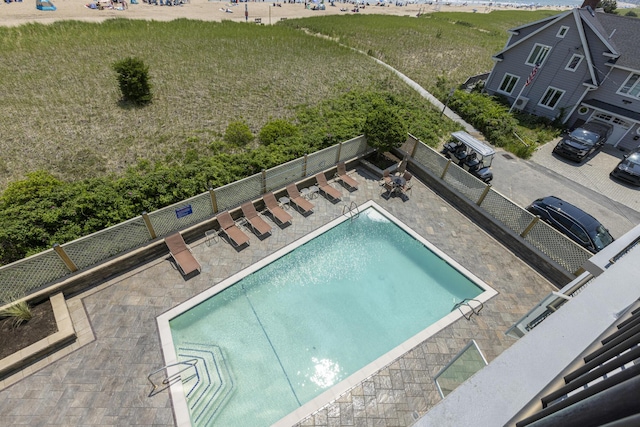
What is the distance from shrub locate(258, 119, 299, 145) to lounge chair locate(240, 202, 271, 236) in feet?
18.5

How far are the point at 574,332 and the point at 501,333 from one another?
8326mm

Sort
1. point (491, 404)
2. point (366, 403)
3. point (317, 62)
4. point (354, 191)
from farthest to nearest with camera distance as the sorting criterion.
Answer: point (317, 62), point (354, 191), point (366, 403), point (491, 404)

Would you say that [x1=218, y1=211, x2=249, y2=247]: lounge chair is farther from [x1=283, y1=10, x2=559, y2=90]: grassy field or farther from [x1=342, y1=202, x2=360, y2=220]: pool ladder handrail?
[x1=283, y1=10, x2=559, y2=90]: grassy field

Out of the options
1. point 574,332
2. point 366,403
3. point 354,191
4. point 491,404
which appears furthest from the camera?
point 354,191

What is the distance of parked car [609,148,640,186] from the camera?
18.0 meters

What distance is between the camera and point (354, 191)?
15398 mm

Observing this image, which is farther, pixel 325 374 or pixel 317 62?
pixel 317 62

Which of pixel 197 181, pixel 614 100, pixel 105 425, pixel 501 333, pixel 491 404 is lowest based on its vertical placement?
pixel 105 425

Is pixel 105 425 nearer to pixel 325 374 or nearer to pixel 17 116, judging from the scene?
pixel 325 374

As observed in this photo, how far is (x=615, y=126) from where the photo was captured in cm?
2230

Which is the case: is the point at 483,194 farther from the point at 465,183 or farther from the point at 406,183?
the point at 406,183

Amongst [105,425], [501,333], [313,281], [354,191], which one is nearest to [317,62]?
[354,191]

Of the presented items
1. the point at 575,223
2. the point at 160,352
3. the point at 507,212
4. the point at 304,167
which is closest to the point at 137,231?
the point at 160,352

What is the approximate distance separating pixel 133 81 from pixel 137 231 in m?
13.9
